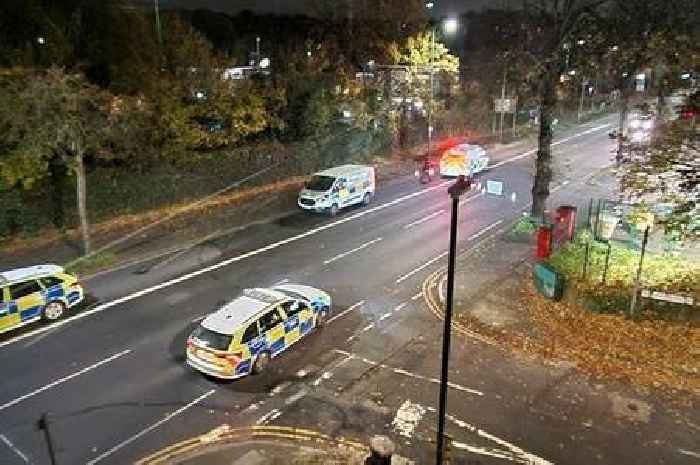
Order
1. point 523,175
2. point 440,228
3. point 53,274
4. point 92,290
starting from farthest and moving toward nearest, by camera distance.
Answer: point 523,175 < point 440,228 < point 92,290 < point 53,274

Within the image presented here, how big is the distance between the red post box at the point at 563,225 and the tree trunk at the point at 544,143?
1.65 metres

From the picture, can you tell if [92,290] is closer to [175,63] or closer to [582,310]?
[175,63]

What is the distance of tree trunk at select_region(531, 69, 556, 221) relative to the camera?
2414cm

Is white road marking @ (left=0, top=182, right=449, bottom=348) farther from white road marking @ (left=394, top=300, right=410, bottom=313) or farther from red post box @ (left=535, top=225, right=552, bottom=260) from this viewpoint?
red post box @ (left=535, top=225, right=552, bottom=260)

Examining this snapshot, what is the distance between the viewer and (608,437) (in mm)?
12906

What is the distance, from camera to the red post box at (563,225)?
2348 cm

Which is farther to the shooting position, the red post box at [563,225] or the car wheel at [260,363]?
the red post box at [563,225]

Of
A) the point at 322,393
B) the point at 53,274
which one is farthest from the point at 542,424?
the point at 53,274

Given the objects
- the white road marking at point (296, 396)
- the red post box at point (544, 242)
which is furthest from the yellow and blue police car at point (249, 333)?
the red post box at point (544, 242)

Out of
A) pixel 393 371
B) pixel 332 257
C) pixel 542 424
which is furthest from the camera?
pixel 332 257

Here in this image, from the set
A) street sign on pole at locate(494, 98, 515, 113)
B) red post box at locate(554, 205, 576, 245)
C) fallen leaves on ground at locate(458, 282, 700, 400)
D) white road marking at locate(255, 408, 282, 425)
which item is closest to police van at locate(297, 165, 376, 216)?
red post box at locate(554, 205, 576, 245)

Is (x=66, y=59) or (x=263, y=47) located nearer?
(x=66, y=59)

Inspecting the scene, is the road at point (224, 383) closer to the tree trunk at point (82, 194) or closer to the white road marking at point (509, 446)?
the white road marking at point (509, 446)

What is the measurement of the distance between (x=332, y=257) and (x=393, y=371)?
8.51 metres
